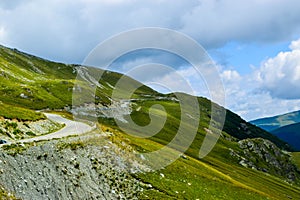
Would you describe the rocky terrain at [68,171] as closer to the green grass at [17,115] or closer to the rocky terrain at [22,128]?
the rocky terrain at [22,128]

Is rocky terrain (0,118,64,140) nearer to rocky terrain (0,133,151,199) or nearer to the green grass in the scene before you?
the green grass

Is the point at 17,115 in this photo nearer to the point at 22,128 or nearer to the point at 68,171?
the point at 22,128

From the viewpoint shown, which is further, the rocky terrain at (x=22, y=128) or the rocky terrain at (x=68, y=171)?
the rocky terrain at (x=22, y=128)

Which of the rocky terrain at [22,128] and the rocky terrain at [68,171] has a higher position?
the rocky terrain at [22,128]

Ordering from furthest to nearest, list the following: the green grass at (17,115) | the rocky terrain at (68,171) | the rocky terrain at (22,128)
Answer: the green grass at (17,115), the rocky terrain at (22,128), the rocky terrain at (68,171)

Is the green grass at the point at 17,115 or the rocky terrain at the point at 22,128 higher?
the green grass at the point at 17,115

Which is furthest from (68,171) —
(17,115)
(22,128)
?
(17,115)

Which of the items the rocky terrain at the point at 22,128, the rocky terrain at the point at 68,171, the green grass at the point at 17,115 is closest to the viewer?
the rocky terrain at the point at 68,171

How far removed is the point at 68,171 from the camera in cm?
3459

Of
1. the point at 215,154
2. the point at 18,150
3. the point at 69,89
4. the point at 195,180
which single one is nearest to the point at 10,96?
the point at 69,89

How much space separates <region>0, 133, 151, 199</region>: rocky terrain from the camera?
96.9 ft

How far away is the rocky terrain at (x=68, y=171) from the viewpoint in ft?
96.9

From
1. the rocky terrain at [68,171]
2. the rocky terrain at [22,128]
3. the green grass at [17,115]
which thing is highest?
the green grass at [17,115]

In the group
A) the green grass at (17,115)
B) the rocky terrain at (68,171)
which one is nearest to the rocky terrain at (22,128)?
the green grass at (17,115)
